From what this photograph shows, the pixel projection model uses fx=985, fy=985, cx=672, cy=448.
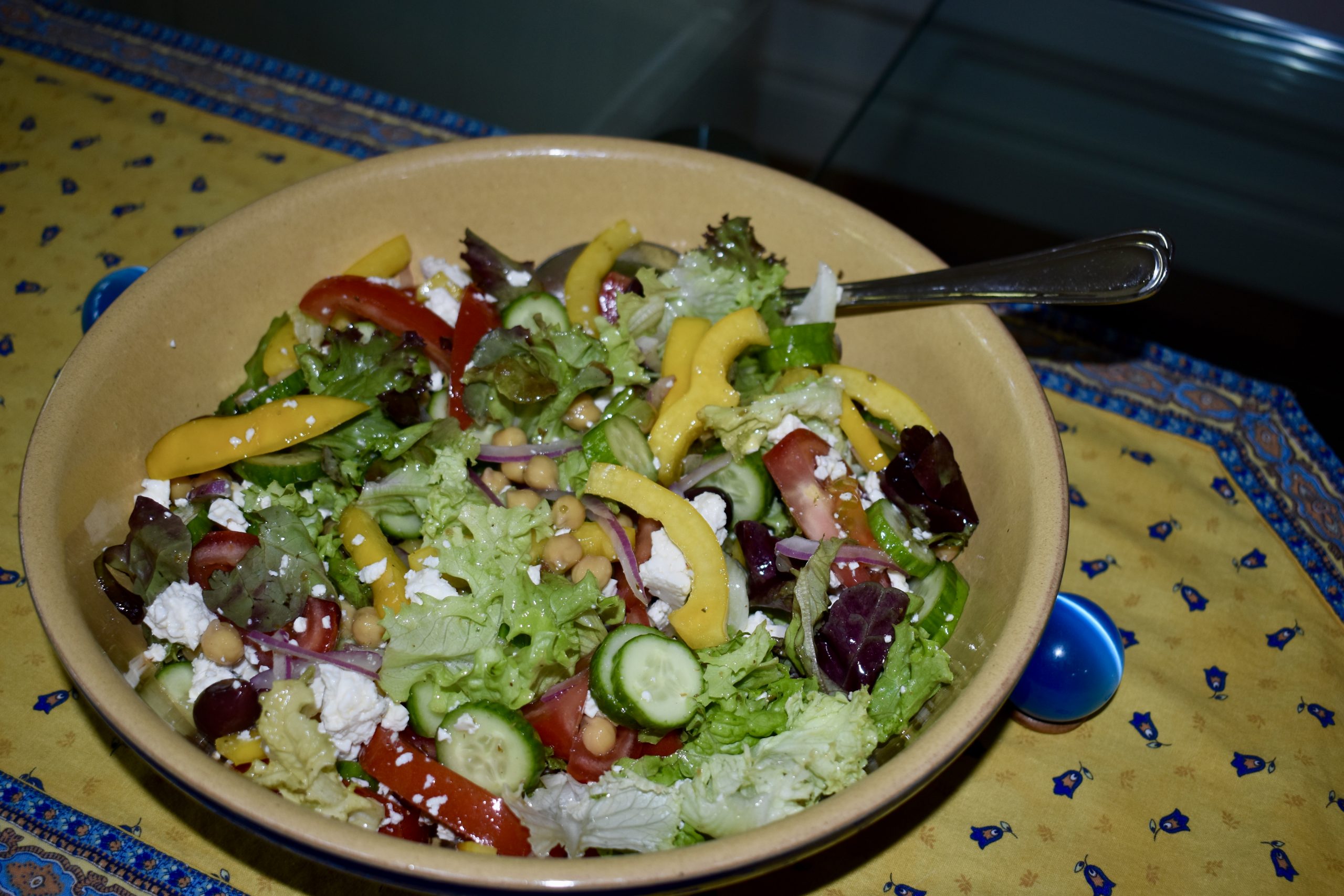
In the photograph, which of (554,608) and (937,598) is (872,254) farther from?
(554,608)

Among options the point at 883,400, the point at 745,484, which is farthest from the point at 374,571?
the point at 883,400

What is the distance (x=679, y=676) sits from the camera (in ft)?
7.41

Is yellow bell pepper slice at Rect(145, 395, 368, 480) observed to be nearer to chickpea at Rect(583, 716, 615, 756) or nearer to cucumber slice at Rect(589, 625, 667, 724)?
cucumber slice at Rect(589, 625, 667, 724)

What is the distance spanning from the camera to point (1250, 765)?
2.54 meters

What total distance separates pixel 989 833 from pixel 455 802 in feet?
4.17

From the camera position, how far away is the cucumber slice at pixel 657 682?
7.16 ft

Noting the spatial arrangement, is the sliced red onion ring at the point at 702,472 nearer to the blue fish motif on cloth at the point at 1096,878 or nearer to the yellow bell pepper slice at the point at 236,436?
the yellow bell pepper slice at the point at 236,436

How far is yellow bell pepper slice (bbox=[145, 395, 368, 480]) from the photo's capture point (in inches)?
100

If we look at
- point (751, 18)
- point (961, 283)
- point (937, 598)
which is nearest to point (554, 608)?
point (937, 598)

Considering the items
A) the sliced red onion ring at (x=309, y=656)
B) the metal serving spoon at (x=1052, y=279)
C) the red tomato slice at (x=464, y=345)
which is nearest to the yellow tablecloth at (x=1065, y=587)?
the sliced red onion ring at (x=309, y=656)

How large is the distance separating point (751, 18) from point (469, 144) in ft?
11.8

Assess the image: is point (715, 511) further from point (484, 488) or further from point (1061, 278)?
point (1061, 278)

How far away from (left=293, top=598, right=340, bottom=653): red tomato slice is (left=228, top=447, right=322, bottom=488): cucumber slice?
384mm

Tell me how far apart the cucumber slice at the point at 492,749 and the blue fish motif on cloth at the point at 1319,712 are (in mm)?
2052
